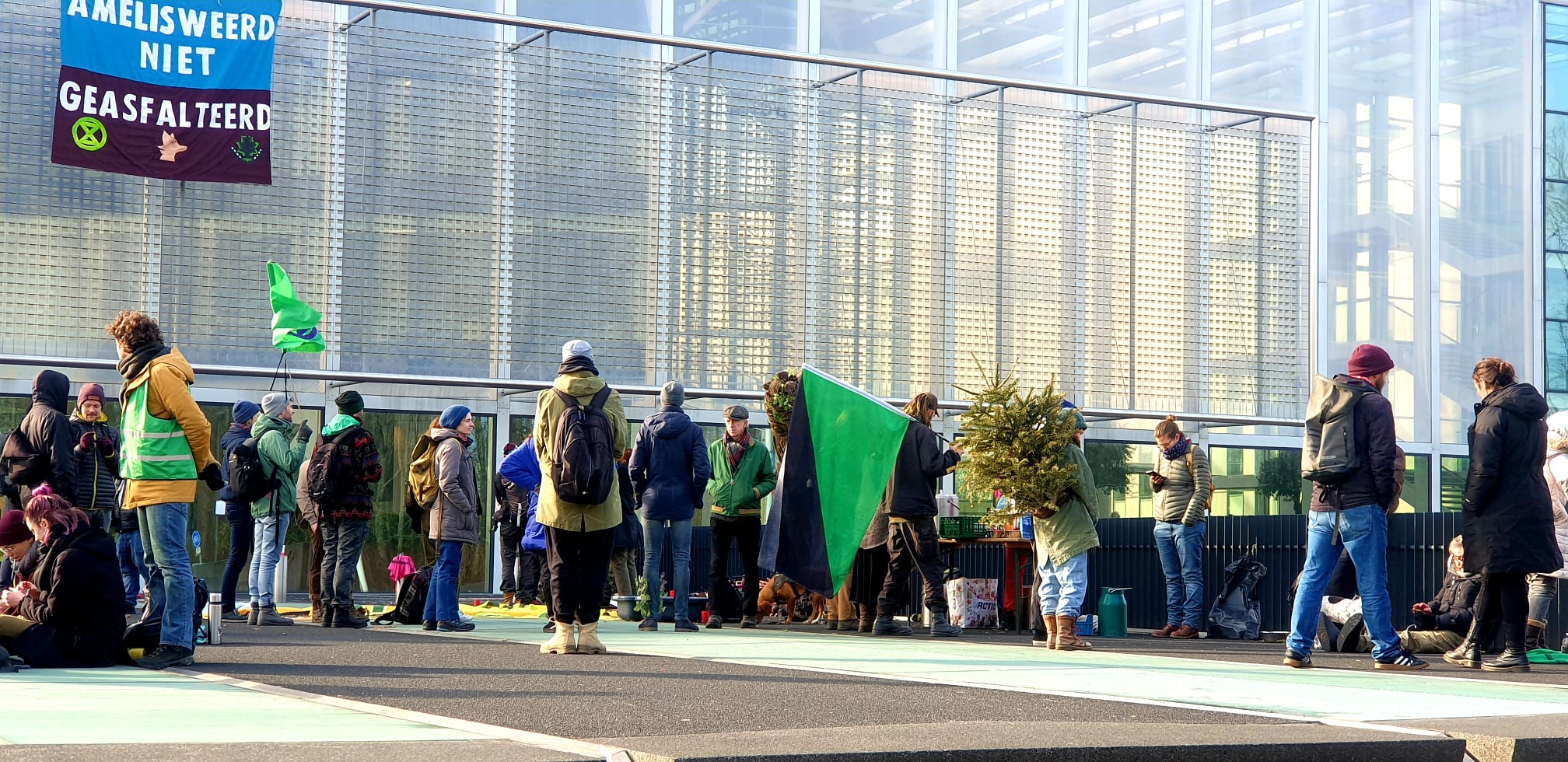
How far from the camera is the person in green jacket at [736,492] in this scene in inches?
591

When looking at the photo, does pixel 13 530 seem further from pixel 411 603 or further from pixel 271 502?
pixel 411 603

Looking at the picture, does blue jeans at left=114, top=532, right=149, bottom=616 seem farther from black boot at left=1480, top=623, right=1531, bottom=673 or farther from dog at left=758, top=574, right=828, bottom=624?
black boot at left=1480, top=623, right=1531, bottom=673

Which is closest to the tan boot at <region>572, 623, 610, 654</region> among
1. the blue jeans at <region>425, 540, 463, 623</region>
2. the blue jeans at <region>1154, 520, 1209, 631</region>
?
the blue jeans at <region>425, 540, 463, 623</region>

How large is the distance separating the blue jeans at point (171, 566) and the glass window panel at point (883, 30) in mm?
16847

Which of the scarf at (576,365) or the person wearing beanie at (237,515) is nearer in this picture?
the scarf at (576,365)

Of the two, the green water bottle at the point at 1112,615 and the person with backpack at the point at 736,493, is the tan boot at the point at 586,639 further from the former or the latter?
the green water bottle at the point at 1112,615

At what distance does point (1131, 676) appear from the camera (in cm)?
942

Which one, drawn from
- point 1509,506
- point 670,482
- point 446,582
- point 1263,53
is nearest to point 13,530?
point 446,582

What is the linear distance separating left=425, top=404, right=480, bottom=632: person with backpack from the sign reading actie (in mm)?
8164

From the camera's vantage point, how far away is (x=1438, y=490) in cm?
2844

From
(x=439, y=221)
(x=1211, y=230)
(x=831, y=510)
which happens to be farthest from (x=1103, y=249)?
(x=831, y=510)

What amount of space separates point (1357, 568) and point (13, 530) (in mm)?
7662

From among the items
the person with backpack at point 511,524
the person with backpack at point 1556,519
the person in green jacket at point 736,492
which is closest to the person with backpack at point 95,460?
the person with backpack at point 511,524

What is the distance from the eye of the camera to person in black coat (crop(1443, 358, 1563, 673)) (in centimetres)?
1047
